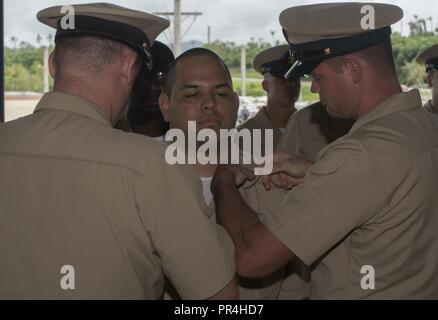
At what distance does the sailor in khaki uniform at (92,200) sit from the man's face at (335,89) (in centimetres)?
60

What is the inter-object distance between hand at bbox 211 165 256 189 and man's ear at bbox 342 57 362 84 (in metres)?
0.51

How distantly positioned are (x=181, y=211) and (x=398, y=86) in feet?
2.76

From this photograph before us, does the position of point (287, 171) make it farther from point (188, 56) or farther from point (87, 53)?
point (87, 53)

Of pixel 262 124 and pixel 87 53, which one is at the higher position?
pixel 87 53

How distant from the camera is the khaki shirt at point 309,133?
3.78 m

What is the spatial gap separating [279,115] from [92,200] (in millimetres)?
3163

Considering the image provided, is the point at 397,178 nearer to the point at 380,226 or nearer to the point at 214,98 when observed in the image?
the point at 380,226

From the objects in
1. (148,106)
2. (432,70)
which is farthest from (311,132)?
(148,106)

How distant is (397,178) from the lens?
5.07 ft

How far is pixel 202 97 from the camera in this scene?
2326mm

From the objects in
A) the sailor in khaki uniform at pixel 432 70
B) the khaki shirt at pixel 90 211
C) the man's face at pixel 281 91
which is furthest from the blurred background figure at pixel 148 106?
the sailor in khaki uniform at pixel 432 70

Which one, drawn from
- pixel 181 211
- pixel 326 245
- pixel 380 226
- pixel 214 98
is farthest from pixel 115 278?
pixel 214 98

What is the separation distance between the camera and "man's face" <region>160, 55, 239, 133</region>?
2.29m

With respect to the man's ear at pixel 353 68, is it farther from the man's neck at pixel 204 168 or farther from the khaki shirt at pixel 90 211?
the man's neck at pixel 204 168
